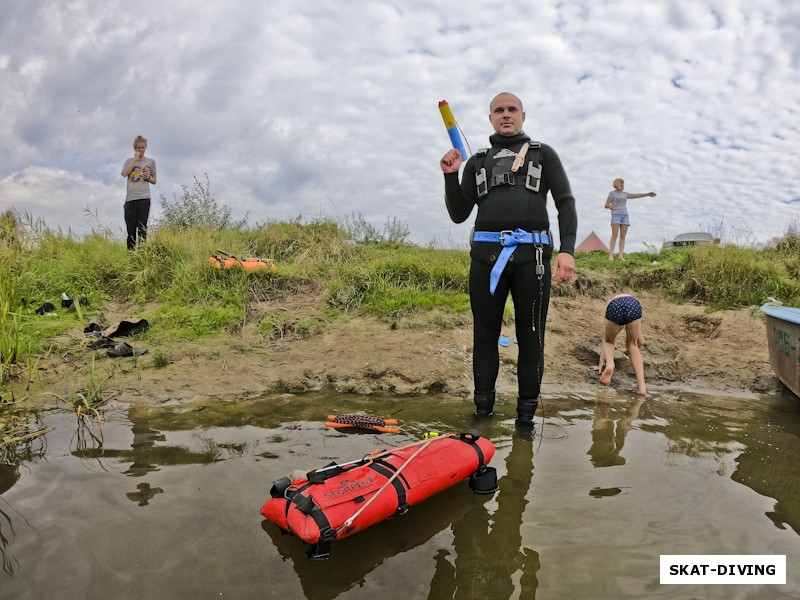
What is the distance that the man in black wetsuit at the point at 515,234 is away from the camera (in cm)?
348

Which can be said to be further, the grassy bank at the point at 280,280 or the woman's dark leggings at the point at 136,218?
the woman's dark leggings at the point at 136,218

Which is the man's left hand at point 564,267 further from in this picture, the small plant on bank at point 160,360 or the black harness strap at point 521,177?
the small plant on bank at point 160,360

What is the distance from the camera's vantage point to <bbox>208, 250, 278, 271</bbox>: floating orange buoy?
23.5ft

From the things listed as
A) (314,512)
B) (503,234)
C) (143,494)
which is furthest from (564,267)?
(143,494)

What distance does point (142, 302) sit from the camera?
22.6 ft

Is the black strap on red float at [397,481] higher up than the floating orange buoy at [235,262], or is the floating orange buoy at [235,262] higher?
the floating orange buoy at [235,262]

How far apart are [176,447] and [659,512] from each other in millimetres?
2654

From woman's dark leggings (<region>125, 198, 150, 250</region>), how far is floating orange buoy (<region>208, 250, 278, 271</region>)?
4.89 feet

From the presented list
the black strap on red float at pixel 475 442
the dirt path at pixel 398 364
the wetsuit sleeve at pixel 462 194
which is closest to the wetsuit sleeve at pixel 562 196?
the wetsuit sleeve at pixel 462 194

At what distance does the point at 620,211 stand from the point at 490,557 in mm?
8954

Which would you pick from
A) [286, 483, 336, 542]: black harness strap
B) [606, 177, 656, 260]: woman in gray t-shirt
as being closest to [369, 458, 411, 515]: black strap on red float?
[286, 483, 336, 542]: black harness strap

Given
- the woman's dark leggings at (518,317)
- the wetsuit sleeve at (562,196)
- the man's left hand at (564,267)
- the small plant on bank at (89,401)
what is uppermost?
the wetsuit sleeve at (562,196)

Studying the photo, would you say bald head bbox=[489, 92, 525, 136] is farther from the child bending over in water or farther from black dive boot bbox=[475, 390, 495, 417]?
the child bending over in water

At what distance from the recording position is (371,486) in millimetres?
2203
